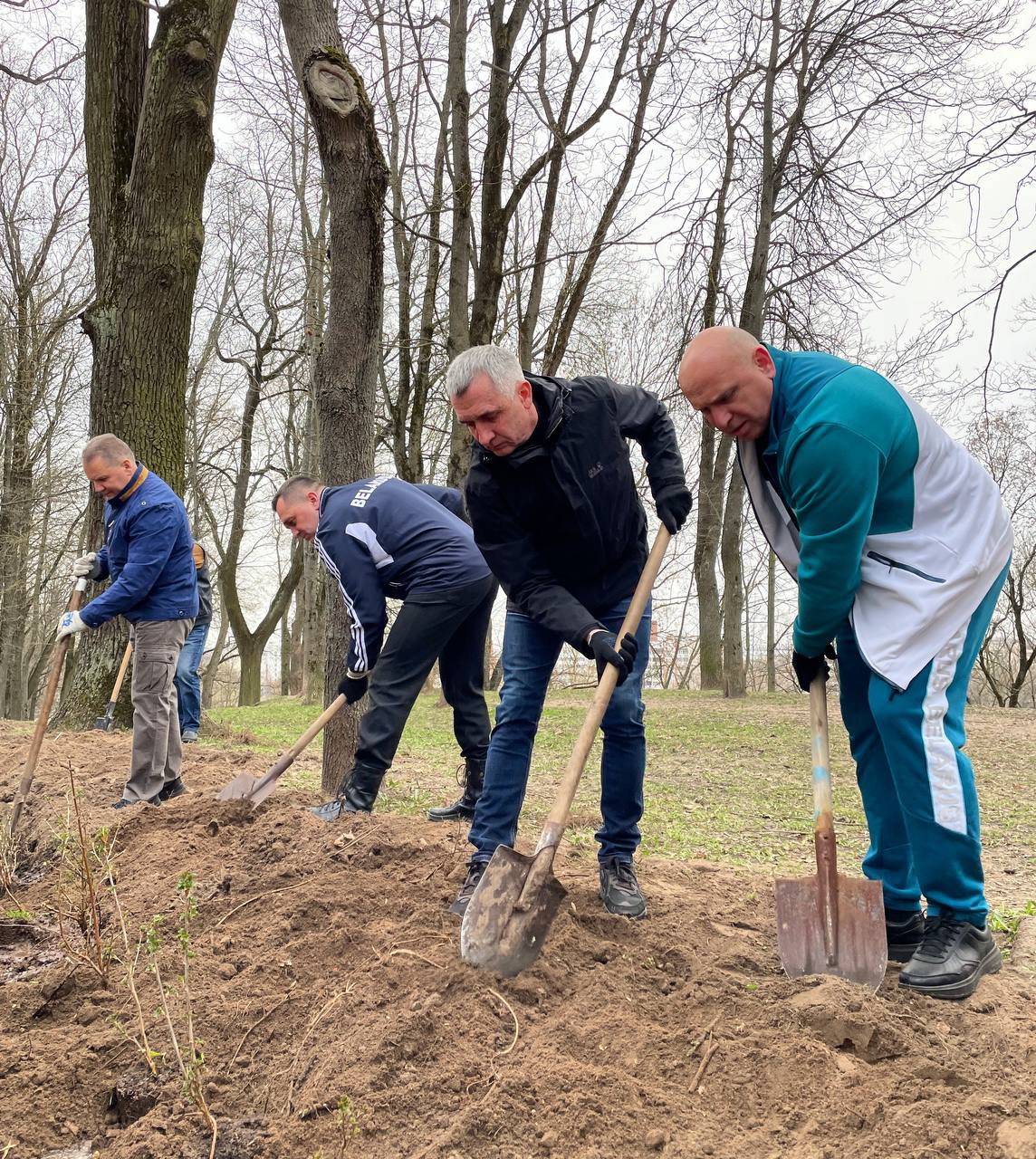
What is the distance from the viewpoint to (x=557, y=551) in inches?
137

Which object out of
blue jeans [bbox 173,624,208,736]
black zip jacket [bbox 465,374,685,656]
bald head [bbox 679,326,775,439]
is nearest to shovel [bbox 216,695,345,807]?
black zip jacket [bbox 465,374,685,656]

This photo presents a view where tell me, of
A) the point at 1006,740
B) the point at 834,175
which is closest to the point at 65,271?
the point at 834,175

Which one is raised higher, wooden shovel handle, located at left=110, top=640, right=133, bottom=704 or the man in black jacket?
the man in black jacket

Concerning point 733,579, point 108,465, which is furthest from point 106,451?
point 733,579

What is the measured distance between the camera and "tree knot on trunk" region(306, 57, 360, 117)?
5.28m

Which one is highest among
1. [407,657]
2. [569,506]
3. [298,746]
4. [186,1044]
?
[569,506]

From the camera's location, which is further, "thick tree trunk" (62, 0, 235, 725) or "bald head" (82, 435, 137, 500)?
"thick tree trunk" (62, 0, 235, 725)

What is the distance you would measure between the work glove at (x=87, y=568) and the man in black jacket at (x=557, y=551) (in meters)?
3.31

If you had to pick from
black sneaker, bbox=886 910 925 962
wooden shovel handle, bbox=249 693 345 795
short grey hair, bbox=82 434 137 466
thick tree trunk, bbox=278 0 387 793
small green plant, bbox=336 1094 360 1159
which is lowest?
small green plant, bbox=336 1094 360 1159

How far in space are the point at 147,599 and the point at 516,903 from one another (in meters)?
3.56

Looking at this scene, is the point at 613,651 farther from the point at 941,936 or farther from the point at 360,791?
the point at 360,791

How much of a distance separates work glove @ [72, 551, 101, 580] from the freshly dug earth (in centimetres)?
268

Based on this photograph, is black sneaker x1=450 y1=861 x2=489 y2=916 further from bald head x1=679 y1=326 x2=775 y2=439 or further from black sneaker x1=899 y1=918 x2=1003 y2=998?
bald head x1=679 y1=326 x2=775 y2=439

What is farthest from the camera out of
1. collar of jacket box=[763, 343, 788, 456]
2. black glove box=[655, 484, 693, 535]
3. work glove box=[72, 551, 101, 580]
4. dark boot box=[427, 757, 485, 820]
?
work glove box=[72, 551, 101, 580]
